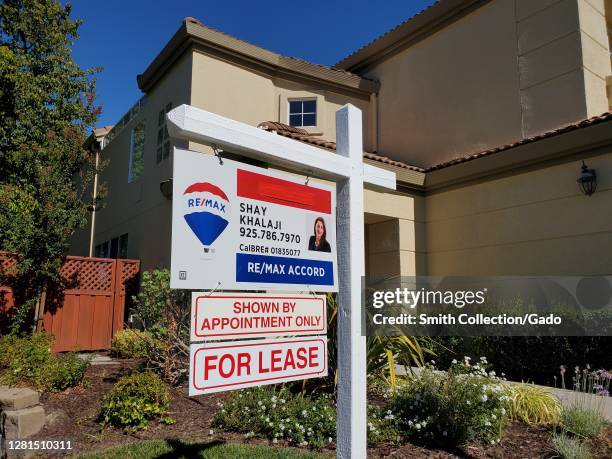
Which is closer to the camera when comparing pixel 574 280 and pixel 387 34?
pixel 574 280

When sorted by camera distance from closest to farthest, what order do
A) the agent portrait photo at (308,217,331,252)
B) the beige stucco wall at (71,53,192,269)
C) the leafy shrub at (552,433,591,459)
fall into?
the agent portrait photo at (308,217,331,252) → the leafy shrub at (552,433,591,459) → the beige stucco wall at (71,53,192,269)

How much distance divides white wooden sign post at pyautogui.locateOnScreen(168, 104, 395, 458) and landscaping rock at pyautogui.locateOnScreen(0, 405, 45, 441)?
12.6ft

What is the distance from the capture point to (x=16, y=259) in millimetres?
10000

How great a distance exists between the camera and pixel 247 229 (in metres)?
2.71

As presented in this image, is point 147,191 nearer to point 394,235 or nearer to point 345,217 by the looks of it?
point 394,235

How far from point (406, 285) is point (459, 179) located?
2.65 metres

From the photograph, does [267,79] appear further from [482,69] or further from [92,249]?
[92,249]

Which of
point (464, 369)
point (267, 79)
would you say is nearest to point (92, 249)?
point (267, 79)

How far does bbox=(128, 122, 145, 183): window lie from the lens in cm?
1364

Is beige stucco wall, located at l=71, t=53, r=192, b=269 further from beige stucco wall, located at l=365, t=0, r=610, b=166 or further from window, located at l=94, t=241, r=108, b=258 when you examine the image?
beige stucco wall, located at l=365, t=0, r=610, b=166

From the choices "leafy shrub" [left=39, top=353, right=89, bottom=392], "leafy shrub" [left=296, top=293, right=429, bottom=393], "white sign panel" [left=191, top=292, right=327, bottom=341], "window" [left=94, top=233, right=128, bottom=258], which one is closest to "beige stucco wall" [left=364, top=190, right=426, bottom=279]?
"leafy shrub" [left=296, top=293, right=429, bottom=393]

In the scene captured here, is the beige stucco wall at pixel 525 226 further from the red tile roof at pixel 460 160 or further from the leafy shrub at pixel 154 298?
the leafy shrub at pixel 154 298

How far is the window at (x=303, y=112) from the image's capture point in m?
12.5

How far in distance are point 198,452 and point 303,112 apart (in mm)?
9715
